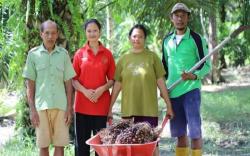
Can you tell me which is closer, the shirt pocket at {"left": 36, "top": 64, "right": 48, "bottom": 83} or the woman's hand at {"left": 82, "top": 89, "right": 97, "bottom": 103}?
the shirt pocket at {"left": 36, "top": 64, "right": 48, "bottom": 83}

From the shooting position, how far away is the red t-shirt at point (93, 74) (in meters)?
5.69

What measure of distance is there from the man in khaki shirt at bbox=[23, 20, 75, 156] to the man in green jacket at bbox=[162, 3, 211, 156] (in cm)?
124

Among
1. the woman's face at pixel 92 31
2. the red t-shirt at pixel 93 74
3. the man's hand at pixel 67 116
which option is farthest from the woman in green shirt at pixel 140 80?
the man's hand at pixel 67 116

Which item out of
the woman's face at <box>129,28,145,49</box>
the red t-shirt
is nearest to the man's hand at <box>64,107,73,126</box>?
the red t-shirt

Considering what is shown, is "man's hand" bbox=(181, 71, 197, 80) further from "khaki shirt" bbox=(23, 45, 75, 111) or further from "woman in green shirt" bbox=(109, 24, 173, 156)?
"khaki shirt" bbox=(23, 45, 75, 111)

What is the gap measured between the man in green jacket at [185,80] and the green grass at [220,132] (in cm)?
178

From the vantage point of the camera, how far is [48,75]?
5.50 m

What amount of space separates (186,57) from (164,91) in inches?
20.8

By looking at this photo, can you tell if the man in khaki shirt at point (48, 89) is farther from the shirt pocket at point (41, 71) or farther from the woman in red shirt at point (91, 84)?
the woman in red shirt at point (91, 84)

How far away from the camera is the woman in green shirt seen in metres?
5.61

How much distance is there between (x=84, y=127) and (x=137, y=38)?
3.91 ft

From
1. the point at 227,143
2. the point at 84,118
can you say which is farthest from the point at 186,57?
the point at 227,143

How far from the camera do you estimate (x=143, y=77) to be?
5.59m

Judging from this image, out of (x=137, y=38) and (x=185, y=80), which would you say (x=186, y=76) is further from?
(x=137, y=38)
